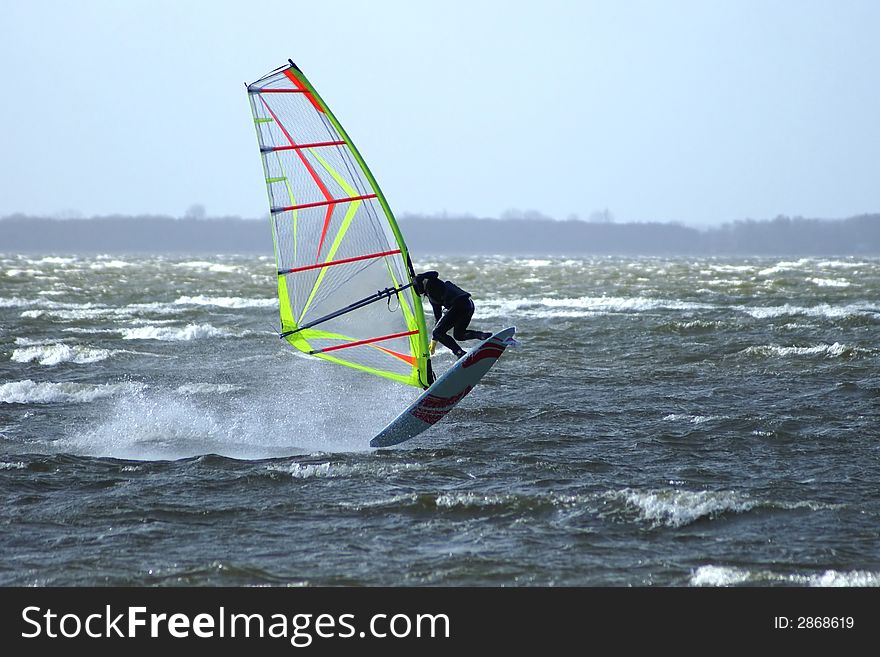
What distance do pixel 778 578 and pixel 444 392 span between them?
500 centimetres

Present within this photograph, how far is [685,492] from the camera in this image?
997cm

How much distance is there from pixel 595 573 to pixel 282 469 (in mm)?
4166

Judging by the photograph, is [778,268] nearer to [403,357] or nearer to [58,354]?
[58,354]

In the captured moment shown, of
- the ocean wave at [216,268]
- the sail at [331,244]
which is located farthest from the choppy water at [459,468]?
the ocean wave at [216,268]

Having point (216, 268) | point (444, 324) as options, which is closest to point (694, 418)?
point (444, 324)

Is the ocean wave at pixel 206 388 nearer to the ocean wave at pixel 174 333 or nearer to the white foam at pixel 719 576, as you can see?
the ocean wave at pixel 174 333

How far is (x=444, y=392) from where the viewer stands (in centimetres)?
1223

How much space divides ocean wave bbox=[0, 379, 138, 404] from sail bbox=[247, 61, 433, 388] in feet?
16.0

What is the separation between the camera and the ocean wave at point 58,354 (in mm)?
19641

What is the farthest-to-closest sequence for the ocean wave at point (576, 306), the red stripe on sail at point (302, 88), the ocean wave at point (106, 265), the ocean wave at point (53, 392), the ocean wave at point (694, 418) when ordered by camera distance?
the ocean wave at point (106, 265) → the ocean wave at point (576, 306) → the ocean wave at point (53, 392) → the ocean wave at point (694, 418) → the red stripe on sail at point (302, 88)

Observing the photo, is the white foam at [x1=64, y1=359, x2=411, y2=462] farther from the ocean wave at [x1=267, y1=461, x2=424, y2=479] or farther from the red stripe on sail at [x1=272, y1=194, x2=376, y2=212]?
the red stripe on sail at [x1=272, y1=194, x2=376, y2=212]

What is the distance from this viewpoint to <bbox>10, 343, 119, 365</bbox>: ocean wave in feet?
64.4

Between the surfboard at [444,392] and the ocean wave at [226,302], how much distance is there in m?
22.7
